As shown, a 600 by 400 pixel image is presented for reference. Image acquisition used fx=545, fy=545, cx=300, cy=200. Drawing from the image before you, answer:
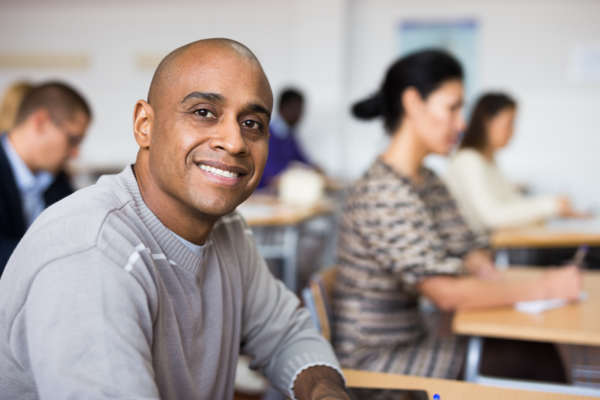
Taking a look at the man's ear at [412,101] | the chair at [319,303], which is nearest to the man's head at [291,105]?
the man's ear at [412,101]

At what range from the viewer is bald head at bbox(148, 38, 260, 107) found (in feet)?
2.72

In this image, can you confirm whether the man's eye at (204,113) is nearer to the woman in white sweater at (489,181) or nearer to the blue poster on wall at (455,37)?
the woman in white sweater at (489,181)

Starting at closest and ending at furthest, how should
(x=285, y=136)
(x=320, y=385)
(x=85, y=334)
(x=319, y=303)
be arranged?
1. (x=85, y=334)
2. (x=320, y=385)
3. (x=319, y=303)
4. (x=285, y=136)

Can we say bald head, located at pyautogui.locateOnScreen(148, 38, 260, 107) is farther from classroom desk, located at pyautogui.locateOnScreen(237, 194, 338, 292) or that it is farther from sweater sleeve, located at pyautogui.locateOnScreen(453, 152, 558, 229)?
sweater sleeve, located at pyautogui.locateOnScreen(453, 152, 558, 229)

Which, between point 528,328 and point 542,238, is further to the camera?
point 542,238

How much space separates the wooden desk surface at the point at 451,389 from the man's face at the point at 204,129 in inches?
16.7

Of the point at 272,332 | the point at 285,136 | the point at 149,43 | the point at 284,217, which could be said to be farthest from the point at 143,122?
the point at 149,43

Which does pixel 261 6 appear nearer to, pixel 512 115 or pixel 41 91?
pixel 512 115

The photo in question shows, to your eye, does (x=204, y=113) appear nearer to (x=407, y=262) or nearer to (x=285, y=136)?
(x=407, y=262)

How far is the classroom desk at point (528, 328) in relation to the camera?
1273mm

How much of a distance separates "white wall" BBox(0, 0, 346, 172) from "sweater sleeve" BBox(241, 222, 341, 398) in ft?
15.8

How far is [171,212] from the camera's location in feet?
2.80

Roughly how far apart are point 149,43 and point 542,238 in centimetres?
506

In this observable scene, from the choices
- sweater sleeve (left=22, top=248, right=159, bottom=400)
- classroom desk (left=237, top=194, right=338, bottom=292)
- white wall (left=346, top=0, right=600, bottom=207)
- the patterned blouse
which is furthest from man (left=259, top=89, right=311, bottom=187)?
sweater sleeve (left=22, top=248, right=159, bottom=400)
